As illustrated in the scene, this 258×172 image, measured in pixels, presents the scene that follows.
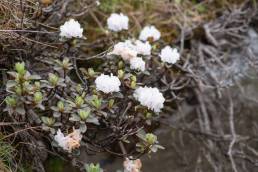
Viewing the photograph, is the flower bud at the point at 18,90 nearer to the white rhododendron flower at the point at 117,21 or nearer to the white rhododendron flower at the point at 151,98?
the white rhododendron flower at the point at 151,98

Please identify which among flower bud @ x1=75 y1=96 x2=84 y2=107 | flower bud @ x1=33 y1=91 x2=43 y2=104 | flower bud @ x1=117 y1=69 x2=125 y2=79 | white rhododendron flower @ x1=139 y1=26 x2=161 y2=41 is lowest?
flower bud @ x1=33 y1=91 x2=43 y2=104

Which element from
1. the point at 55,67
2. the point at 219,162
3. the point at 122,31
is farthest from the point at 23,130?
the point at 219,162

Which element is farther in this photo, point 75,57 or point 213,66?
point 213,66

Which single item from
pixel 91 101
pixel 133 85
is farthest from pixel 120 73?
pixel 91 101

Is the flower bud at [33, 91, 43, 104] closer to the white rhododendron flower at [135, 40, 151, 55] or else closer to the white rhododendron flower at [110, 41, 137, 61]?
the white rhododendron flower at [110, 41, 137, 61]

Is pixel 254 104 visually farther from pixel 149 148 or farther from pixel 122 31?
pixel 149 148

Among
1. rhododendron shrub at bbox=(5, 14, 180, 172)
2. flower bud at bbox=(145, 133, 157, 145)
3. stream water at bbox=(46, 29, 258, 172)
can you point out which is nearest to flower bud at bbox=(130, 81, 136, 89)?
rhododendron shrub at bbox=(5, 14, 180, 172)

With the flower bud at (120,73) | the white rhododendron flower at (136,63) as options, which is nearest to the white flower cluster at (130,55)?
the white rhododendron flower at (136,63)
